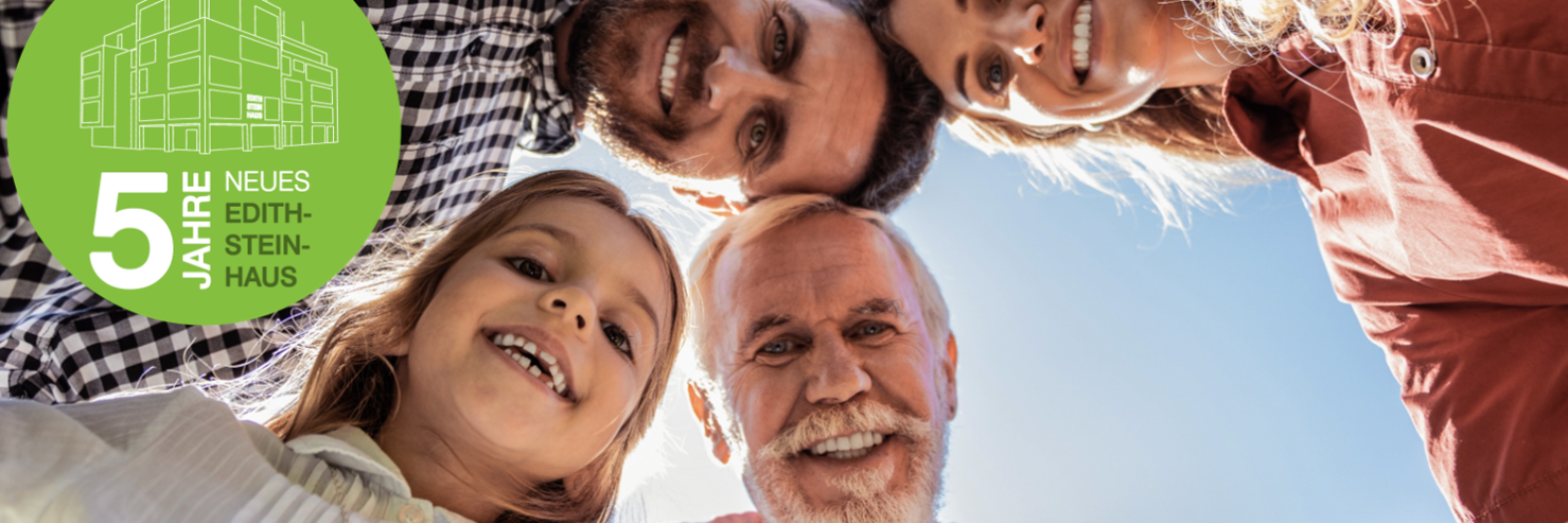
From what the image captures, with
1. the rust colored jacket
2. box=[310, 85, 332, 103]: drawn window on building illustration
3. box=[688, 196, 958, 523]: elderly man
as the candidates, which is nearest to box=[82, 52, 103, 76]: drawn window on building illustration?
box=[310, 85, 332, 103]: drawn window on building illustration

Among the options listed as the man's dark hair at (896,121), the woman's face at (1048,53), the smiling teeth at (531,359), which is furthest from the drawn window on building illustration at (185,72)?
the woman's face at (1048,53)

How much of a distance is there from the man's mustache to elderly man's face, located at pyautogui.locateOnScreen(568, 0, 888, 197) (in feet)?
2.85

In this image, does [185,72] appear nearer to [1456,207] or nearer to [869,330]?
[869,330]

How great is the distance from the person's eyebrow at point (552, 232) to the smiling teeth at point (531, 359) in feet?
0.98

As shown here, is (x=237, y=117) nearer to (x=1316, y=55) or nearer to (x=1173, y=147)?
(x=1316, y=55)

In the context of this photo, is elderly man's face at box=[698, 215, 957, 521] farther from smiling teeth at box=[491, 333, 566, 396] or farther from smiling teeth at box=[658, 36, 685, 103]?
smiling teeth at box=[491, 333, 566, 396]

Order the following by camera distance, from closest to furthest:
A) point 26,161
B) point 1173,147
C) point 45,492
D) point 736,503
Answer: point 45,492
point 26,161
point 736,503
point 1173,147

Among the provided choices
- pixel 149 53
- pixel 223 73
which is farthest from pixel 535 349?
pixel 149 53

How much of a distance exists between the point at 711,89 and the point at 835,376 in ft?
3.19

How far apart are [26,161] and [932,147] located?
2.59 m

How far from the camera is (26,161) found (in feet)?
6.41

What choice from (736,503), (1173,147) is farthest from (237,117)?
(1173,147)

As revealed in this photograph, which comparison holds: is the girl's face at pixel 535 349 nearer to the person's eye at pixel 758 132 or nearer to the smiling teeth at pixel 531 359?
the smiling teeth at pixel 531 359

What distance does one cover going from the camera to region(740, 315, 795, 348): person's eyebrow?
2.73 metres
